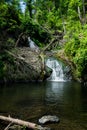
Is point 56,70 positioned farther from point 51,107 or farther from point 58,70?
point 51,107

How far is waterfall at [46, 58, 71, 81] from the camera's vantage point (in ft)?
129

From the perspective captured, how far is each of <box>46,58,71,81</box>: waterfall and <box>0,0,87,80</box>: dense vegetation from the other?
1.57 m

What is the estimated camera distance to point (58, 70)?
131ft

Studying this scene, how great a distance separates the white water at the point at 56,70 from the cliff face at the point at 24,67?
0.83m

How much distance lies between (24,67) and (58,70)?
585 cm

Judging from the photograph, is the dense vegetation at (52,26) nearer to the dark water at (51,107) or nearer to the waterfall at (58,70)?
the waterfall at (58,70)

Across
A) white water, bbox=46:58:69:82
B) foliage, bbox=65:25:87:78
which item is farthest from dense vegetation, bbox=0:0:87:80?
white water, bbox=46:58:69:82

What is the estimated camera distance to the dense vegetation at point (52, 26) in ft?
116

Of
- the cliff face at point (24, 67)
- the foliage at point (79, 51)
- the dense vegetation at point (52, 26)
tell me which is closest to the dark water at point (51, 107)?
the foliage at point (79, 51)

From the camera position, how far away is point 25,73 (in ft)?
119

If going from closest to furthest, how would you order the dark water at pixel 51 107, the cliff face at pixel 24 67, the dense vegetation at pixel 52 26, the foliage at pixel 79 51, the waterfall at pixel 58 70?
the dark water at pixel 51 107
the foliage at pixel 79 51
the cliff face at pixel 24 67
the dense vegetation at pixel 52 26
the waterfall at pixel 58 70

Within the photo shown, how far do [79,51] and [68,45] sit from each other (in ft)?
15.7

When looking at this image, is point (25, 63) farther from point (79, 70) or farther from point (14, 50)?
point (79, 70)

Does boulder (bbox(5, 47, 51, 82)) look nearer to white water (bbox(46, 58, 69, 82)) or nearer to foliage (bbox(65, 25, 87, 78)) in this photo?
white water (bbox(46, 58, 69, 82))
